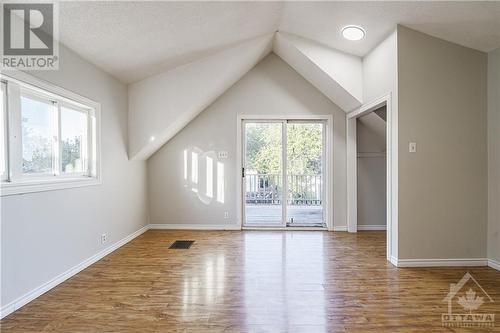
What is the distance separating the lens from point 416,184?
3.21 meters

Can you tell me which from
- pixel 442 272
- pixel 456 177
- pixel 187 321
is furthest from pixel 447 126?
pixel 187 321

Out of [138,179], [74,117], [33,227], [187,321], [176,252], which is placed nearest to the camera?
[187,321]

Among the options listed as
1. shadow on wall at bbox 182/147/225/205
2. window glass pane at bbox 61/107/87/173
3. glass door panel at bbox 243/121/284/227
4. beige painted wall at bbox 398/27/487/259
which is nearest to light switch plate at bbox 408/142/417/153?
beige painted wall at bbox 398/27/487/259

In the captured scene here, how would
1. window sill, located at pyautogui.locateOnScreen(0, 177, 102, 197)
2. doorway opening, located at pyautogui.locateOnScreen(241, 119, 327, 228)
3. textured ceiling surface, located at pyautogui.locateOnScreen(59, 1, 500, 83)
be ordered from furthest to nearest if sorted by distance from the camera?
doorway opening, located at pyautogui.locateOnScreen(241, 119, 327, 228), textured ceiling surface, located at pyautogui.locateOnScreen(59, 1, 500, 83), window sill, located at pyautogui.locateOnScreen(0, 177, 102, 197)

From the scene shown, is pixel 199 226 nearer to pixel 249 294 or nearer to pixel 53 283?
pixel 53 283

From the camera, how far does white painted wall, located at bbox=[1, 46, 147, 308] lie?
2.29 m

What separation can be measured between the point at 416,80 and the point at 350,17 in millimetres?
1016

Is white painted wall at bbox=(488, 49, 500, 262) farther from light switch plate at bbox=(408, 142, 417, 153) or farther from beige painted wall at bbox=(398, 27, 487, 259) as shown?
light switch plate at bbox=(408, 142, 417, 153)

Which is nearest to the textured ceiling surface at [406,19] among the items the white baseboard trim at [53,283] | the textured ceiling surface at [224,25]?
the textured ceiling surface at [224,25]

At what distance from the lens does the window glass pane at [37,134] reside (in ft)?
8.31

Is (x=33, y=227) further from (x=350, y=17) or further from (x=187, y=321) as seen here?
(x=350, y=17)

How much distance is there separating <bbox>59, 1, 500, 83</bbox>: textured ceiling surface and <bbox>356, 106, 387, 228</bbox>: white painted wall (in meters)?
1.61

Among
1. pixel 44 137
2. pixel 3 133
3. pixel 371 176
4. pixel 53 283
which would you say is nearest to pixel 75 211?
pixel 53 283

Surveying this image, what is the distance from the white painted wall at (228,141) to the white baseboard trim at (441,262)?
184 cm
